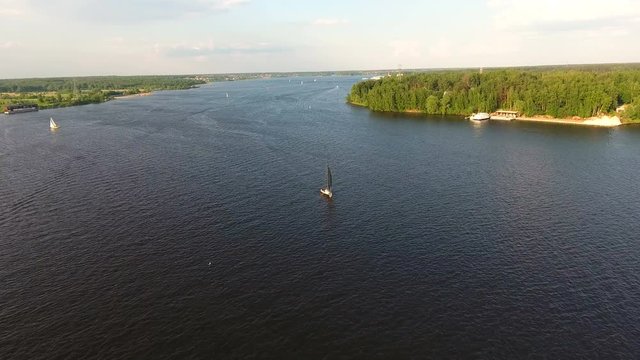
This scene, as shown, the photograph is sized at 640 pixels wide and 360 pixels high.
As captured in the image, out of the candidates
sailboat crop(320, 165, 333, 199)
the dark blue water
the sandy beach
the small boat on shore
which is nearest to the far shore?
the sandy beach

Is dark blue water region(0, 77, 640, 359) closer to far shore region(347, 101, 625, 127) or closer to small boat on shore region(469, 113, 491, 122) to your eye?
far shore region(347, 101, 625, 127)

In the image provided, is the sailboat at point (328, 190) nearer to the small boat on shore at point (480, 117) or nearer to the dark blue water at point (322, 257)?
the dark blue water at point (322, 257)

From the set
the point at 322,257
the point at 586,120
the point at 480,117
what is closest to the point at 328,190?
the point at 322,257

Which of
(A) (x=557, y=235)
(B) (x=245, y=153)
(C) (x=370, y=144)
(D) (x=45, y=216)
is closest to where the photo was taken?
(A) (x=557, y=235)

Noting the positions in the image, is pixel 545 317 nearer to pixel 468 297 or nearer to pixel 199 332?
pixel 468 297

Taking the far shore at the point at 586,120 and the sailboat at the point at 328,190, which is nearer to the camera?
the sailboat at the point at 328,190

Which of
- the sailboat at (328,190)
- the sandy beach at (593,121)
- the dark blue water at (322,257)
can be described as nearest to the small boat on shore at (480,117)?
the sandy beach at (593,121)

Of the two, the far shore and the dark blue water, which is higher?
the far shore

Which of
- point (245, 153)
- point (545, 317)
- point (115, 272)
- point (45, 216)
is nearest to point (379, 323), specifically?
point (545, 317)
